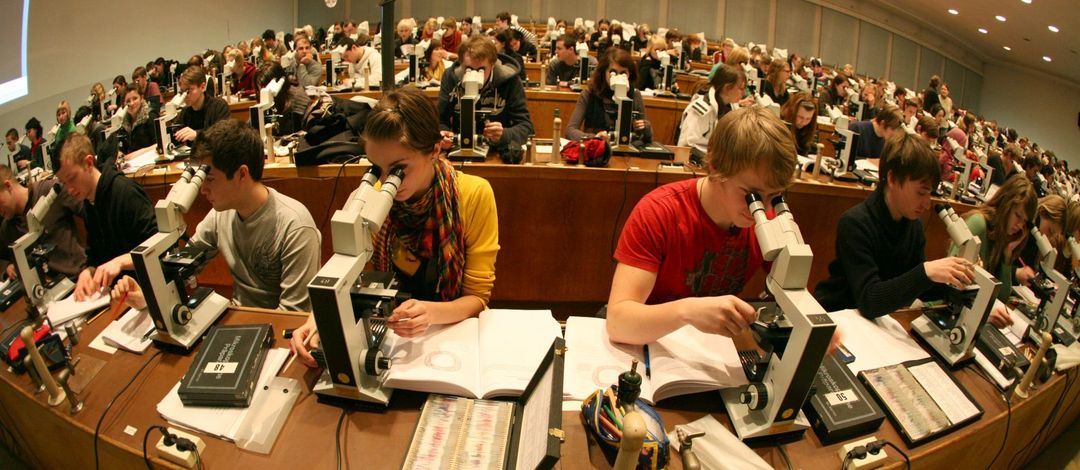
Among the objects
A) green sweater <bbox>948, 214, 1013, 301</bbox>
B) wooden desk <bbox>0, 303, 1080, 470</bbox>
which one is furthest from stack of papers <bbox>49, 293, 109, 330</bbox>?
green sweater <bbox>948, 214, 1013, 301</bbox>

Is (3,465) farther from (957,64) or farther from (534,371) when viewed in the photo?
(957,64)

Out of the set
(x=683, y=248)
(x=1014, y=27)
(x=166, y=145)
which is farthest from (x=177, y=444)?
(x=1014, y=27)

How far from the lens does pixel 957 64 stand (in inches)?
654

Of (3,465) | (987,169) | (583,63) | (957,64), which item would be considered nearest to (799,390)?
(3,465)

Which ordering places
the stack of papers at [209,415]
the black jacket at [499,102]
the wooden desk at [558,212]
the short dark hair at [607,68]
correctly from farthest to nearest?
the short dark hair at [607,68] → the black jacket at [499,102] → the wooden desk at [558,212] → the stack of papers at [209,415]

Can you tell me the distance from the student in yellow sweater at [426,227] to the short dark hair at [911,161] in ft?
4.57

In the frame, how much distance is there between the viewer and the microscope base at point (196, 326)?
144 centimetres

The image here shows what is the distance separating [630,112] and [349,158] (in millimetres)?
1712

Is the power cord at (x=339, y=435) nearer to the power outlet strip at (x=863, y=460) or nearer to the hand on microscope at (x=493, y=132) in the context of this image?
the power outlet strip at (x=863, y=460)

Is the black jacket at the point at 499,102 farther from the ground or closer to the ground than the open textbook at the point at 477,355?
farther from the ground

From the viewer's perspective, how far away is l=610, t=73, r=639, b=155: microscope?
3.37 metres

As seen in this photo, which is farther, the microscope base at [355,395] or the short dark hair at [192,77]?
A: the short dark hair at [192,77]

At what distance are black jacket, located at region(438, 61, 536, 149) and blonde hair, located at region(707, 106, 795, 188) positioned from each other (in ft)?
7.13

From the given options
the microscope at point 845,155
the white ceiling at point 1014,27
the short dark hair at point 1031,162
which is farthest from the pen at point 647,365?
the white ceiling at point 1014,27
